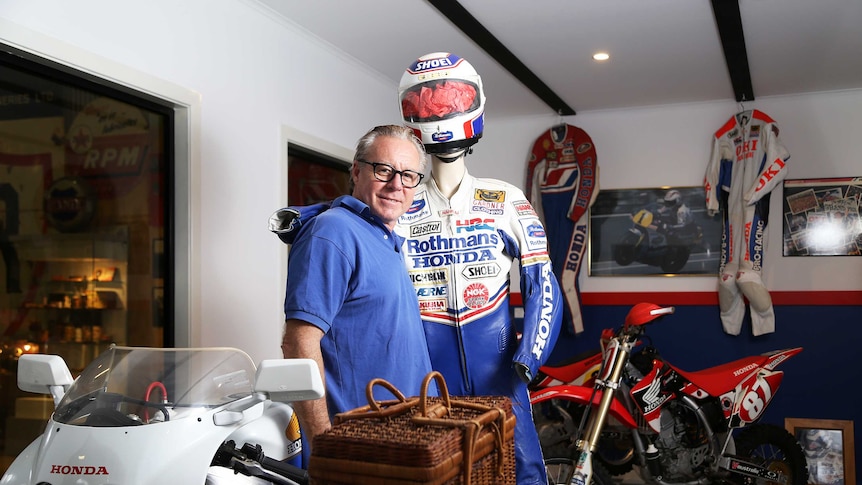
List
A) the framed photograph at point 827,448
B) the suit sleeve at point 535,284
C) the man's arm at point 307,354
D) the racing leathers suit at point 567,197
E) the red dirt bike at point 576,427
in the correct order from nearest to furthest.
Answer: the man's arm at point 307,354, the suit sleeve at point 535,284, the red dirt bike at point 576,427, the framed photograph at point 827,448, the racing leathers suit at point 567,197

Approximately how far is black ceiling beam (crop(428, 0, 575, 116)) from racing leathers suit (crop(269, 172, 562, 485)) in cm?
182

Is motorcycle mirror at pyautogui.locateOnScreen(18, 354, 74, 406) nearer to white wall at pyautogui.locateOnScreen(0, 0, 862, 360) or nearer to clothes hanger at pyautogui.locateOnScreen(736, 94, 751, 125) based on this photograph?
white wall at pyautogui.locateOnScreen(0, 0, 862, 360)

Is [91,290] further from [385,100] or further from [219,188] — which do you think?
[385,100]

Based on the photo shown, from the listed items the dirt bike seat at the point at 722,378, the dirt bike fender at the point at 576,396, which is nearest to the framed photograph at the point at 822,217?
the dirt bike seat at the point at 722,378

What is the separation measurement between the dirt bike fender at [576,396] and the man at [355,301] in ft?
7.00

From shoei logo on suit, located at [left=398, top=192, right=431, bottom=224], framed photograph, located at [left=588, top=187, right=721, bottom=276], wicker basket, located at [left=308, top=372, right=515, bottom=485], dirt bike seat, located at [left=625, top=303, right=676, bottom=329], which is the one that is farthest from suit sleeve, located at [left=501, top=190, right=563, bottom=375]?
framed photograph, located at [left=588, top=187, right=721, bottom=276]

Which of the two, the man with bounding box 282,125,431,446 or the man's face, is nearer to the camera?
the man with bounding box 282,125,431,446

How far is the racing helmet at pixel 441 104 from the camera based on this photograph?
2193 mm

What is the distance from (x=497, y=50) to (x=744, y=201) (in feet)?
7.22

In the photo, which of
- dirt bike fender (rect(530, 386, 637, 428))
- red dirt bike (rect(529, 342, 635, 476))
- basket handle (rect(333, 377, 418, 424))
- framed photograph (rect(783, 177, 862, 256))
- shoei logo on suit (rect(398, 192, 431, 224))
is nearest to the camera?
basket handle (rect(333, 377, 418, 424))

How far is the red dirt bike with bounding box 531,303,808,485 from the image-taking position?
4062 millimetres

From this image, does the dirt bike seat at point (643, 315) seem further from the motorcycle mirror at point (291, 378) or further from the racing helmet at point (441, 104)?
the motorcycle mirror at point (291, 378)

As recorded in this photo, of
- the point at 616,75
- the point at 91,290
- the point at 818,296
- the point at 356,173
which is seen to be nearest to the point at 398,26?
the point at 616,75

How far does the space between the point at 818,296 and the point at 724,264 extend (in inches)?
25.1
